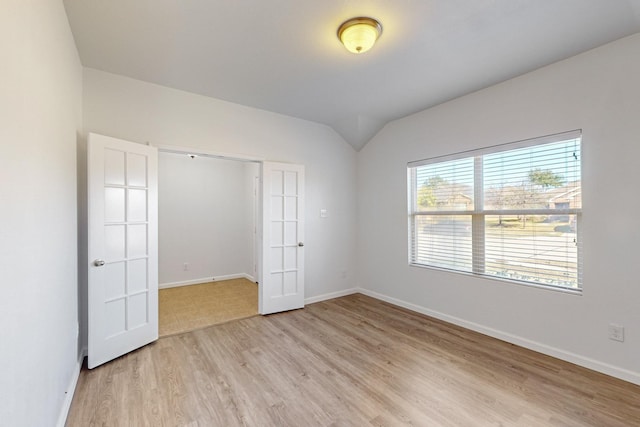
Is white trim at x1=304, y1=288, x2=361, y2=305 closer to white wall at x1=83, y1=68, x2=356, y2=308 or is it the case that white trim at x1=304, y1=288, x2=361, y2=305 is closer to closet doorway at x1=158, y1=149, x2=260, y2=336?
white wall at x1=83, y1=68, x2=356, y2=308

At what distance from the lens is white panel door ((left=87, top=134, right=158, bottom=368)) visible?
2516mm

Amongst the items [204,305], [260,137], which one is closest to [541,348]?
[260,137]

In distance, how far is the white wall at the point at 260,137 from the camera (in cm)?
289

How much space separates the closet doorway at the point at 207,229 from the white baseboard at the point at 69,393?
1.90 m

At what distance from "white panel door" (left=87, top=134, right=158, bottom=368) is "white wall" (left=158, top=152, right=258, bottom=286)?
2.40 meters

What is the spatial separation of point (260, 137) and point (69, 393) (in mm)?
3112

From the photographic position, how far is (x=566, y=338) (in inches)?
103

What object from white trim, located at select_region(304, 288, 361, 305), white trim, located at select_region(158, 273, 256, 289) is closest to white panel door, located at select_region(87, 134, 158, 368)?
white trim, located at select_region(304, 288, 361, 305)

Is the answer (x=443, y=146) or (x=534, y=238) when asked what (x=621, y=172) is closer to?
(x=534, y=238)

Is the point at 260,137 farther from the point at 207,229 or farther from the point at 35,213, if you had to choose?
the point at 35,213

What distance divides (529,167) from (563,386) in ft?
6.47

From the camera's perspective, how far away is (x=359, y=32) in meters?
2.10

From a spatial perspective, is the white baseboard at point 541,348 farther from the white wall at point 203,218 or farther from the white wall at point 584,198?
the white wall at point 203,218

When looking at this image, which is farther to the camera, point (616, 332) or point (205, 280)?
point (205, 280)
